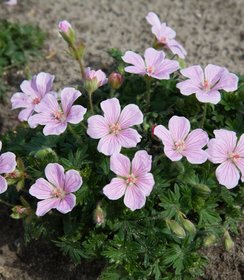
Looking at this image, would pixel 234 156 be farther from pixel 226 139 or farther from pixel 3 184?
pixel 3 184

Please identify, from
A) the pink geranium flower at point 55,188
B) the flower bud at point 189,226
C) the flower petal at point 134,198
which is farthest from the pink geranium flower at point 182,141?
the pink geranium flower at point 55,188

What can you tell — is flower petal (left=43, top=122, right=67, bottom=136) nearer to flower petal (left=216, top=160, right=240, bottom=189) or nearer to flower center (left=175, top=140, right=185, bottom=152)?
flower center (left=175, top=140, right=185, bottom=152)

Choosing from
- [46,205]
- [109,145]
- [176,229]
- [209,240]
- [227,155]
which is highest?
[109,145]

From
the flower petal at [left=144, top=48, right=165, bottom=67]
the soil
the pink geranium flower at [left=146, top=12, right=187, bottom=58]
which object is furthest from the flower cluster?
the soil

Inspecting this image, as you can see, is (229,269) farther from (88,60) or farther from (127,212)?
(88,60)

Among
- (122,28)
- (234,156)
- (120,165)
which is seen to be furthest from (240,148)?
(122,28)

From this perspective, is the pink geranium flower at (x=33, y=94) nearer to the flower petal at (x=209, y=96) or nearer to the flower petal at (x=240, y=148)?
the flower petal at (x=209, y=96)
